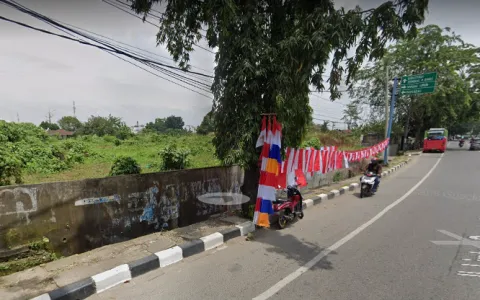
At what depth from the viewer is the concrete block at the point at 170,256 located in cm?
373

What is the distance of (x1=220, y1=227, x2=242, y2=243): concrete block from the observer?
4.71m

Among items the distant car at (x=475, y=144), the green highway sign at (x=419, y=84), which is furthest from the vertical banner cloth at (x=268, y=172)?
the distant car at (x=475, y=144)

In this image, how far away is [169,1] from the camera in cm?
471

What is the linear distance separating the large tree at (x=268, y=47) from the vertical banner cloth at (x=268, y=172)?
235 mm

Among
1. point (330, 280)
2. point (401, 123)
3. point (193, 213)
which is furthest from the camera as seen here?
point (401, 123)

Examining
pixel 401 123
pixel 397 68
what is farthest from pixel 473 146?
pixel 397 68

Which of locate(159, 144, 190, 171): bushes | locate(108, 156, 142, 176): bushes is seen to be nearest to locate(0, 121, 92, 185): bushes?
locate(108, 156, 142, 176): bushes

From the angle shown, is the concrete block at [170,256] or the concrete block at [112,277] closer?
the concrete block at [112,277]

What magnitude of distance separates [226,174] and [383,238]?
3.40 metres

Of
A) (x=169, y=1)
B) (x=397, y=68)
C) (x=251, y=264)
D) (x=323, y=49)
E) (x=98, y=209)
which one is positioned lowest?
(x=251, y=264)

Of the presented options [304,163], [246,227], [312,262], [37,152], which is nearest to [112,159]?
[37,152]

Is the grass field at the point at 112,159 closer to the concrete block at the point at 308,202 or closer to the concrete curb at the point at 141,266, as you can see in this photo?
the concrete curb at the point at 141,266

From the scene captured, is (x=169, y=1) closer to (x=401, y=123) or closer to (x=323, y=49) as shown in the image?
(x=323, y=49)

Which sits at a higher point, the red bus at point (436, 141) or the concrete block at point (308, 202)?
the red bus at point (436, 141)
